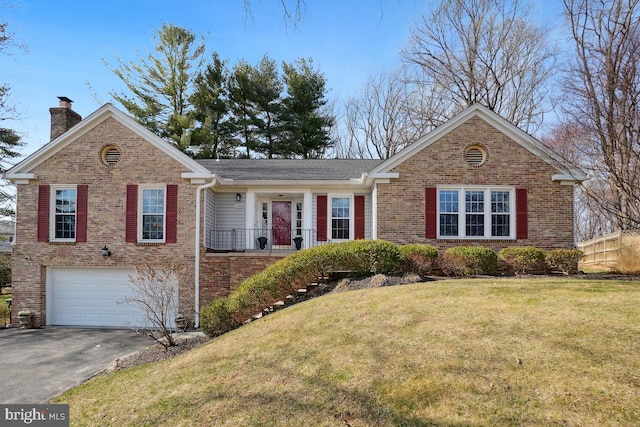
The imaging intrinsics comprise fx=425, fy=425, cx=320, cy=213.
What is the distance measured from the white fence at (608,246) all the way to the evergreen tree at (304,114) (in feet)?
56.5

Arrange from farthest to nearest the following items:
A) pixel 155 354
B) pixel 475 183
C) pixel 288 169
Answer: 1. pixel 288 169
2. pixel 475 183
3. pixel 155 354

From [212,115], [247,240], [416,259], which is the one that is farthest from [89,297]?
[212,115]

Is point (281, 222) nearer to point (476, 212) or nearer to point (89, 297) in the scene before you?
point (89, 297)

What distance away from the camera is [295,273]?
10.7 metres

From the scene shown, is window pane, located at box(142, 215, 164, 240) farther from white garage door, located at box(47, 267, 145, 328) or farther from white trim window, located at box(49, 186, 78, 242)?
white trim window, located at box(49, 186, 78, 242)

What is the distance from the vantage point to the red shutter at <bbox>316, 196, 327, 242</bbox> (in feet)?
49.1

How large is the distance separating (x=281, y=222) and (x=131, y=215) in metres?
5.31

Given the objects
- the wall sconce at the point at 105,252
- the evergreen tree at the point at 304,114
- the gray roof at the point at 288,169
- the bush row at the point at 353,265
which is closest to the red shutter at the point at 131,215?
the wall sconce at the point at 105,252

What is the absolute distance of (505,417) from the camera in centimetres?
396

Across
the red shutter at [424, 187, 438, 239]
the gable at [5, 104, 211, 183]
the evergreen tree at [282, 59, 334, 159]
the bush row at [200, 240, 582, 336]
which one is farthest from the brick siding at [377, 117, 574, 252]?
the evergreen tree at [282, 59, 334, 159]

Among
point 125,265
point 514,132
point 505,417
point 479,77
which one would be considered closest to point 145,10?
point 505,417

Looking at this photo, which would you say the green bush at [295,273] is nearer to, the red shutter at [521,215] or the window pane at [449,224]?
the window pane at [449,224]

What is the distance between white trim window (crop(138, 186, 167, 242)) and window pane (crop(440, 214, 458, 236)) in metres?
8.94

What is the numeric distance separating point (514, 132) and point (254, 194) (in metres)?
8.88
